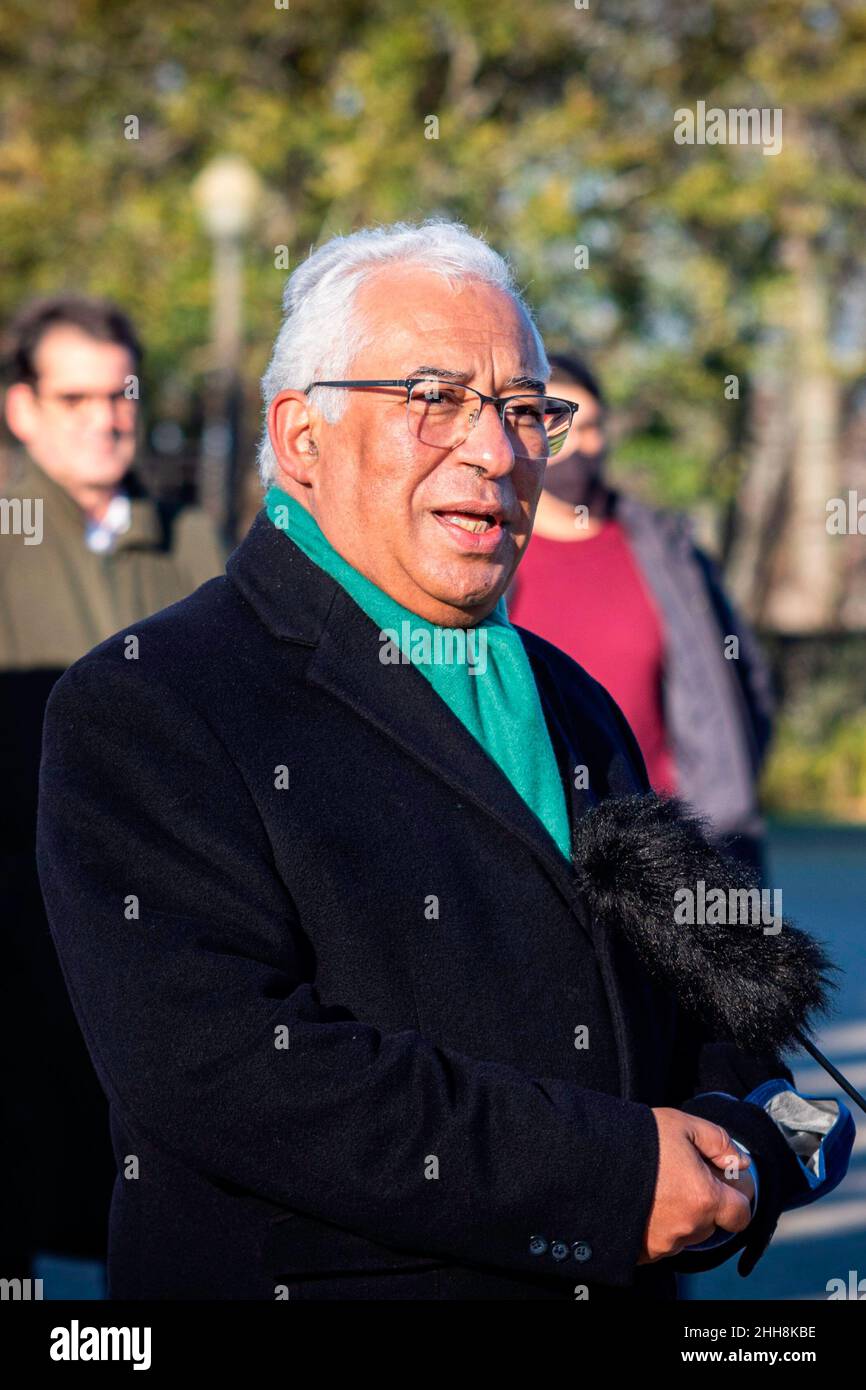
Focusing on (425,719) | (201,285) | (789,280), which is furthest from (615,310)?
(425,719)

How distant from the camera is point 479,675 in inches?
101

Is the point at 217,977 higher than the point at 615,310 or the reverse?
the reverse

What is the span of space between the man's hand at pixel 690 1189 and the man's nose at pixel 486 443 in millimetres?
867

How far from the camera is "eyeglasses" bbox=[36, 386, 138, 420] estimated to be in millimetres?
4422

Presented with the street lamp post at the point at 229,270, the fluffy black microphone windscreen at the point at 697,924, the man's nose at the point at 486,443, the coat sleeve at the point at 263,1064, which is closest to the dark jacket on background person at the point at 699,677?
the fluffy black microphone windscreen at the point at 697,924

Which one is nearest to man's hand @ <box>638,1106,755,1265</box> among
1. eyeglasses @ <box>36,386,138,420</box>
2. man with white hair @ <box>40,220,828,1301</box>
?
man with white hair @ <box>40,220,828,1301</box>

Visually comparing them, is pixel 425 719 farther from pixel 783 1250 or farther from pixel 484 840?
pixel 783 1250

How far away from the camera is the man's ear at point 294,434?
260 centimetres

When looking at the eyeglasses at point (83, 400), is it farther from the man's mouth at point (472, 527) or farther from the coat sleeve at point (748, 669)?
the man's mouth at point (472, 527)

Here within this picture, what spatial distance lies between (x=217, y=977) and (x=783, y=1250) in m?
3.95

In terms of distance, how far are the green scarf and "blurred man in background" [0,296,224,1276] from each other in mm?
1777

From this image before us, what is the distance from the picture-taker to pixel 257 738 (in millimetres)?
2357

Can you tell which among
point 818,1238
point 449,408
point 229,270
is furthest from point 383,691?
point 229,270

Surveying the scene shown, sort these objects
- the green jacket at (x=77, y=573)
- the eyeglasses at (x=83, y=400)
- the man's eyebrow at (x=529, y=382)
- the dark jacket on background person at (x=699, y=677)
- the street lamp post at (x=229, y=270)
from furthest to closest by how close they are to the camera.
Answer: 1. the street lamp post at (x=229, y=270)
2. the dark jacket on background person at (x=699, y=677)
3. the eyeglasses at (x=83, y=400)
4. the green jacket at (x=77, y=573)
5. the man's eyebrow at (x=529, y=382)
